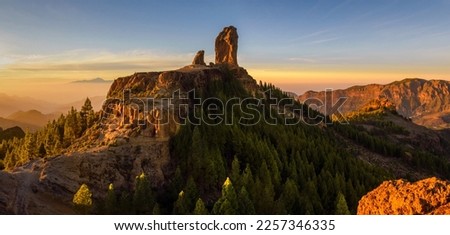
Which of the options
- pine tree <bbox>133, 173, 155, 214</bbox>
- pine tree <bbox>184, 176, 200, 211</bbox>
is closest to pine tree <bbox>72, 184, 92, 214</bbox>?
pine tree <bbox>133, 173, 155, 214</bbox>

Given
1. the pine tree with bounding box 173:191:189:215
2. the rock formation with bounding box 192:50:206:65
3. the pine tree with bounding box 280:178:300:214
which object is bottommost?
the pine tree with bounding box 280:178:300:214

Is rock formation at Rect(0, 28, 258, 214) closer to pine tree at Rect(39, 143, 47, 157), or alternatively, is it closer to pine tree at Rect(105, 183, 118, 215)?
pine tree at Rect(105, 183, 118, 215)

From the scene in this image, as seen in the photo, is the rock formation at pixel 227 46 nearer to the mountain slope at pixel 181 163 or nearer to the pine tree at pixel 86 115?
the mountain slope at pixel 181 163

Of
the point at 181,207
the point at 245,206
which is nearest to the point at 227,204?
the point at 245,206

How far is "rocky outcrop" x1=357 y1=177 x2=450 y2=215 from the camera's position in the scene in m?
22.5

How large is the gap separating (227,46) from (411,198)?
155 meters

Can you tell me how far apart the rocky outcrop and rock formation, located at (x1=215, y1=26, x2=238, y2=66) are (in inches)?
5802

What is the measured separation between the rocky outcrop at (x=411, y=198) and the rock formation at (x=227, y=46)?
14736 centimetres

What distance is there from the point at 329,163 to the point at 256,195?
40.8 meters

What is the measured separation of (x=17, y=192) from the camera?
49.3 metres

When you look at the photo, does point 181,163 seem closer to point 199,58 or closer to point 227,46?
point 199,58

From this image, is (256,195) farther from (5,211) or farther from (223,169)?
(5,211)

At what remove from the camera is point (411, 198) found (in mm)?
23469

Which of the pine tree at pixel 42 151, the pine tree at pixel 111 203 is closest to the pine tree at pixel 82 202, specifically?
the pine tree at pixel 111 203
